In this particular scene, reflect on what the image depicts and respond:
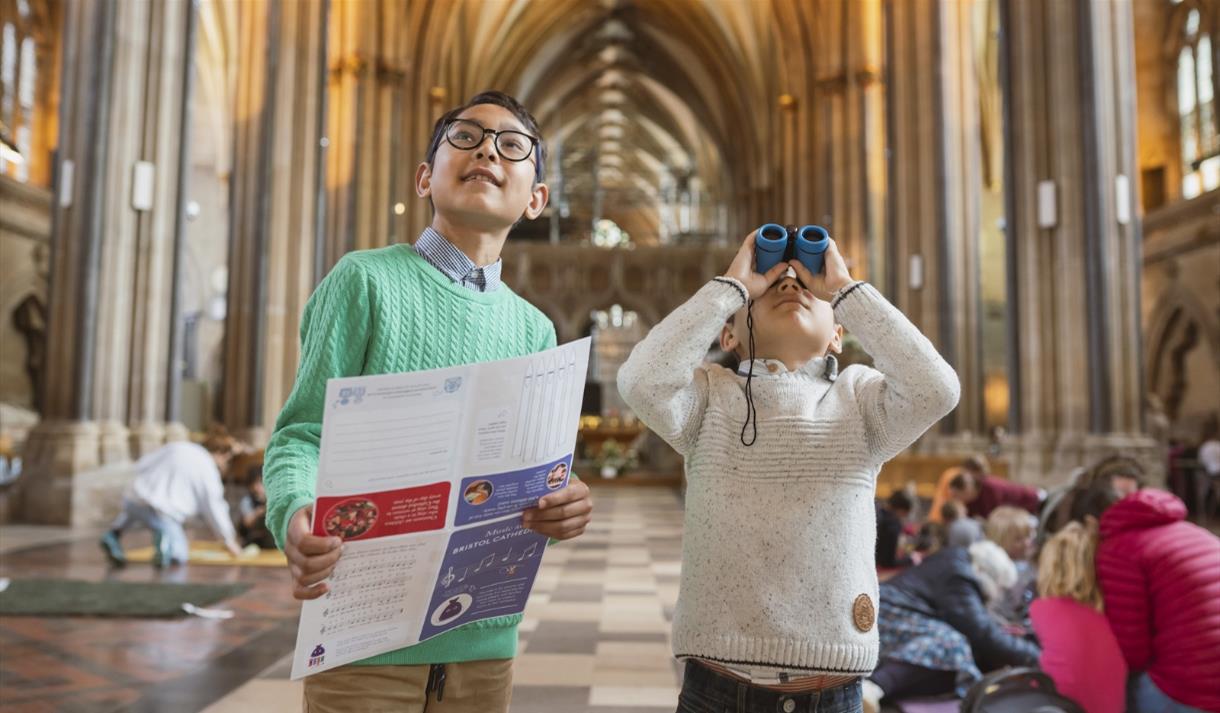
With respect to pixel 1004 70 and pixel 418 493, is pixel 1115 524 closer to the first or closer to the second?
pixel 418 493

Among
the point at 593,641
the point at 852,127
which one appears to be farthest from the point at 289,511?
the point at 852,127

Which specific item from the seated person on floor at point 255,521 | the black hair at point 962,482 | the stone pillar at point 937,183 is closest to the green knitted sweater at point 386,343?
the black hair at point 962,482

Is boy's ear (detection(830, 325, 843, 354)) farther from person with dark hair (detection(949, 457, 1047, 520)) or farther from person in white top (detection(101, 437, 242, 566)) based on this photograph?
person in white top (detection(101, 437, 242, 566))

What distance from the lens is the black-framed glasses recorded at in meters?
1.66

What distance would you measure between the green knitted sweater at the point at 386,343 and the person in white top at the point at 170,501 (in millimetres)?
6527

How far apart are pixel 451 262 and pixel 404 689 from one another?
2.20ft

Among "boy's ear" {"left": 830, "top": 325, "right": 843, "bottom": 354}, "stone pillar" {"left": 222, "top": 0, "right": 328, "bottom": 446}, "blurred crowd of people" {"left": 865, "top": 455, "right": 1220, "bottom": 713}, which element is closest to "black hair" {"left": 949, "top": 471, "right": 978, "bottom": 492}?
"blurred crowd of people" {"left": 865, "top": 455, "right": 1220, "bottom": 713}

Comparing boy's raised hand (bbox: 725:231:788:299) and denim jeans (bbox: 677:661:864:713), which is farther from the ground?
boy's raised hand (bbox: 725:231:788:299)

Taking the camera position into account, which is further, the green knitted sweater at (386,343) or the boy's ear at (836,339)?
the boy's ear at (836,339)

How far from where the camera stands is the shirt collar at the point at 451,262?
169 cm

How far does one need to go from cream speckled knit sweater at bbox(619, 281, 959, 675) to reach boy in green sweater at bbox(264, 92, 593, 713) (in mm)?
256

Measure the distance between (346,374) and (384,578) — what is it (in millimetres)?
320

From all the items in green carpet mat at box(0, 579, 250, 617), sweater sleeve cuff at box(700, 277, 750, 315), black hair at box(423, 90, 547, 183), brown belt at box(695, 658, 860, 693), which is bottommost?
green carpet mat at box(0, 579, 250, 617)

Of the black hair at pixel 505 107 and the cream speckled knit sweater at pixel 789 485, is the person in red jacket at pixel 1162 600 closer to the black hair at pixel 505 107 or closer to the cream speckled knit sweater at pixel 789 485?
the cream speckled knit sweater at pixel 789 485
